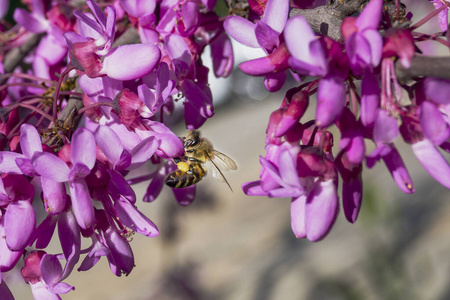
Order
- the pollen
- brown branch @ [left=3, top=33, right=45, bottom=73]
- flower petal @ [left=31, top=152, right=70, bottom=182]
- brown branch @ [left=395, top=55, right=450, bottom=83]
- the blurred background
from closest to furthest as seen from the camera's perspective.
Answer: brown branch @ [left=395, top=55, right=450, bottom=83] → flower petal @ [left=31, top=152, right=70, bottom=182] → the pollen → brown branch @ [left=3, top=33, right=45, bottom=73] → the blurred background

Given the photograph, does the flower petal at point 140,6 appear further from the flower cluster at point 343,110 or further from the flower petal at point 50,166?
the flower petal at point 50,166

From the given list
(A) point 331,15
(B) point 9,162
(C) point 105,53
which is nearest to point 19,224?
(B) point 9,162

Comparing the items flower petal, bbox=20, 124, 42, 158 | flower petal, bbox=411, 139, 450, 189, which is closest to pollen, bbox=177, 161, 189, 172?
flower petal, bbox=20, 124, 42, 158

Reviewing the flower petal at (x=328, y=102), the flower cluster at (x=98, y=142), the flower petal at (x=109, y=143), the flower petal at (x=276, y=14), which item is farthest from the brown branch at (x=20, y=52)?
the flower petal at (x=328, y=102)

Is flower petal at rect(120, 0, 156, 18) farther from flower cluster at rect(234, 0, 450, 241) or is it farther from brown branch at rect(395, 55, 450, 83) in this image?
brown branch at rect(395, 55, 450, 83)

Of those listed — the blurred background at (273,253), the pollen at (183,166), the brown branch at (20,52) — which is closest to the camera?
the pollen at (183,166)
